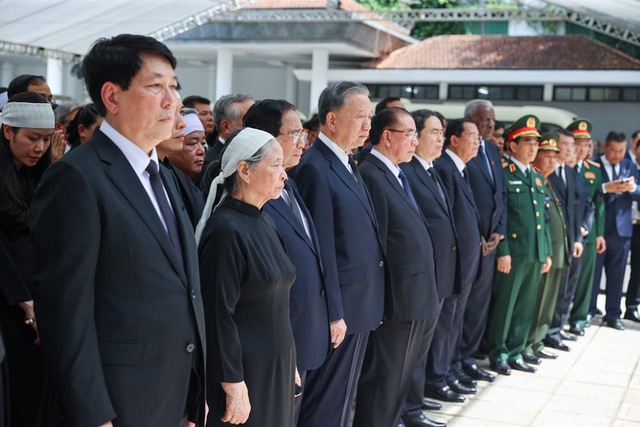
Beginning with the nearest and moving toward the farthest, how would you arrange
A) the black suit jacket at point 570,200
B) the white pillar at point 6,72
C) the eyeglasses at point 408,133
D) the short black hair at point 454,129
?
1. the eyeglasses at point 408,133
2. the short black hair at point 454,129
3. the black suit jacket at point 570,200
4. the white pillar at point 6,72

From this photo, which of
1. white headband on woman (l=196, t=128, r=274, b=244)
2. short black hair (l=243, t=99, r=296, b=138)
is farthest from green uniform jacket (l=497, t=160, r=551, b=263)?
white headband on woman (l=196, t=128, r=274, b=244)

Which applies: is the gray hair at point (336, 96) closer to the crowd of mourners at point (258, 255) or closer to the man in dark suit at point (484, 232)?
the crowd of mourners at point (258, 255)

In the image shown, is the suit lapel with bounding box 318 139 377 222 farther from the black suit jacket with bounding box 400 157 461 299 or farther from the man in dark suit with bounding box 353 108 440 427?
the black suit jacket with bounding box 400 157 461 299

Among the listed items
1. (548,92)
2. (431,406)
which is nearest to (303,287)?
(431,406)

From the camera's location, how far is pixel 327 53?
23.6 metres

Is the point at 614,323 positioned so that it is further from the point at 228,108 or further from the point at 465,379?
the point at 228,108

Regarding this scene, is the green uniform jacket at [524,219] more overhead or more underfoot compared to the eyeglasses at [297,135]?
more underfoot

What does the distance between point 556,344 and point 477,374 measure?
154 centimetres

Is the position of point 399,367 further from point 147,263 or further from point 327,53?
point 327,53

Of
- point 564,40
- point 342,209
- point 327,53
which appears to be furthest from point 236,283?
point 564,40

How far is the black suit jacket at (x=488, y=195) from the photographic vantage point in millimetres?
6047

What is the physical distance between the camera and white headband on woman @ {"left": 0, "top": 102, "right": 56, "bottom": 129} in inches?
135

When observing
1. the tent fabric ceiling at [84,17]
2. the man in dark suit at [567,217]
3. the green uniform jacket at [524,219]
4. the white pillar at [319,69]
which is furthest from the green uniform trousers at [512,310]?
the white pillar at [319,69]

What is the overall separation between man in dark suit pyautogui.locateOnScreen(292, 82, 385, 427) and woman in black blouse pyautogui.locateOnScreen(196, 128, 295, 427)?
836 millimetres
